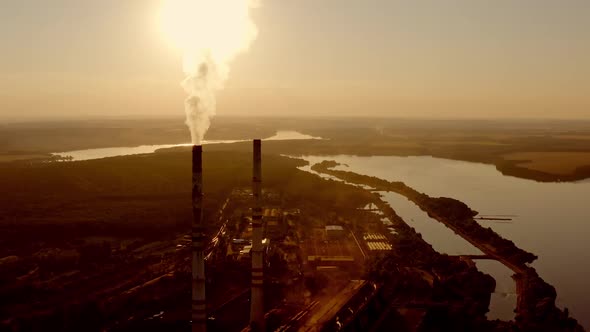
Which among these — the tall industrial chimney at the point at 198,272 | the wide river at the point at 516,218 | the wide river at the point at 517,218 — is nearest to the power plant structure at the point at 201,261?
the tall industrial chimney at the point at 198,272

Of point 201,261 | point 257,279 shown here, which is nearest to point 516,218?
point 257,279

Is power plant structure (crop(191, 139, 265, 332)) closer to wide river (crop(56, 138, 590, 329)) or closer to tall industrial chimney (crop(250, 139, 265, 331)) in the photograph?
tall industrial chimney (crop(250, 139, 265, 331))

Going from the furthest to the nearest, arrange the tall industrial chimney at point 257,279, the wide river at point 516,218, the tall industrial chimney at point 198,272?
1. the wide river at point 516,218
2. the tall industrial chimney at point 257,279
3. the tall industrial chimney at point 198,272

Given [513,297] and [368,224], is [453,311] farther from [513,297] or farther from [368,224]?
[368,224]

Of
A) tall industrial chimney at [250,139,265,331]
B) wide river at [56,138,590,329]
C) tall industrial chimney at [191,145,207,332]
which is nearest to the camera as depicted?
tall industrial chimney at [191,145,207,332]

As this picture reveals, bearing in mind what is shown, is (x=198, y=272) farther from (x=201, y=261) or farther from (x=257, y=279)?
(x=257, y=279)

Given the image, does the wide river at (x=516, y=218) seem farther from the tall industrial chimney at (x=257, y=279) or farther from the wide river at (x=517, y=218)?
the tall industrial chimney at (x=257, y=279)

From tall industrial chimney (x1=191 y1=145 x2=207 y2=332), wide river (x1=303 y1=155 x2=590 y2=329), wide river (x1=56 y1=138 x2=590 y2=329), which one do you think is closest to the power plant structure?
tall industrial chimney (x1=191 y1=145 x2=207 y2=332)

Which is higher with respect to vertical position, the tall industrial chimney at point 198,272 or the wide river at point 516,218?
the tall industrial chimney at point 198,272

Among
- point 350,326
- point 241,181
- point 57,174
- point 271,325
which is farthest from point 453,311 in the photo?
point 57,174
